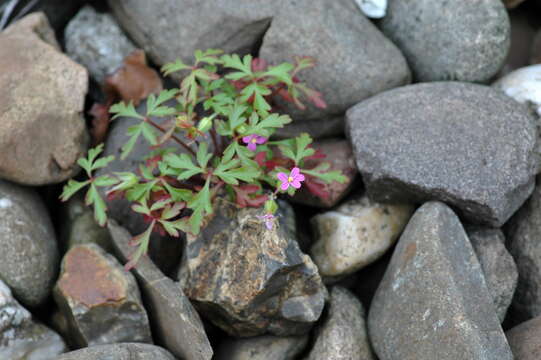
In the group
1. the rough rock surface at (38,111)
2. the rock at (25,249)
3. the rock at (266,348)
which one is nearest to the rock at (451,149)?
the rock at (266,348)

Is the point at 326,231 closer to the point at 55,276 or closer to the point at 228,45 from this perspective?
the point at 228,45

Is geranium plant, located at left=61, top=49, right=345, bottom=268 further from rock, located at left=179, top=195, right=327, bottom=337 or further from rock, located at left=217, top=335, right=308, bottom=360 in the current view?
rock, located at left=217, top=335, right=308, bottom=360

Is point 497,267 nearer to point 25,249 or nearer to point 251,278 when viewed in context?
point 251,278

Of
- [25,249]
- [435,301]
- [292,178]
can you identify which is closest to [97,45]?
[25,249]

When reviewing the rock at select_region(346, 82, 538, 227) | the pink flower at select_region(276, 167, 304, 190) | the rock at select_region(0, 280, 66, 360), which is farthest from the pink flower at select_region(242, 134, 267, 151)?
the rock at select_region(0, 280, 66, 360)

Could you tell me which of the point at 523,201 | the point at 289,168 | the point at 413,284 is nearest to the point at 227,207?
the point at 289,168

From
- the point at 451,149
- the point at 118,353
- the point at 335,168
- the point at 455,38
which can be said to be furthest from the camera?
the point at 455,38
